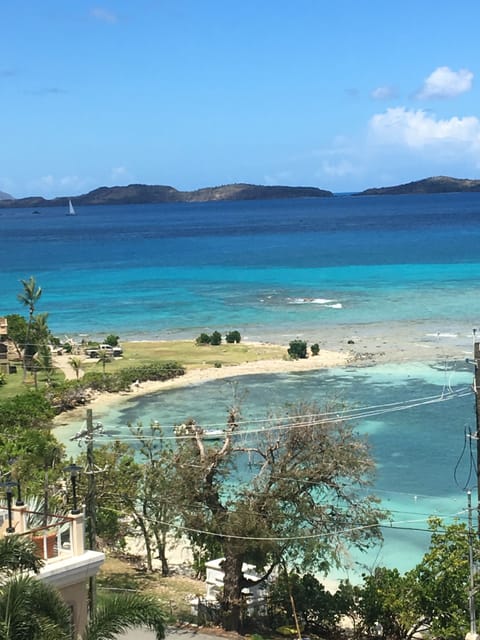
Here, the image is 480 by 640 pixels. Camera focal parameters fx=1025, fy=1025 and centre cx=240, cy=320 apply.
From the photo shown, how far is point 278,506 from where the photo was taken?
2259cm

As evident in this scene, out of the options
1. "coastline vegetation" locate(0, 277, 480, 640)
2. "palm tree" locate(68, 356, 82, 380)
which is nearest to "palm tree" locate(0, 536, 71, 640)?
"coastline vegetation" locate(0, 277, 480, 640)

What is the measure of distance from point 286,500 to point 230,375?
105 ft

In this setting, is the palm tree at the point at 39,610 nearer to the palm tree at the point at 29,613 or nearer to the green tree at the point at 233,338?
the palm tree at the point at 29,613

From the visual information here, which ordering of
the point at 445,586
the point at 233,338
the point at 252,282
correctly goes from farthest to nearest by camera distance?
the point at 252,282, the point at 233,338, the point at 445,586

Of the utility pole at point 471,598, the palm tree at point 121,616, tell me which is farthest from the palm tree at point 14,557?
the utility pole at point 471,598

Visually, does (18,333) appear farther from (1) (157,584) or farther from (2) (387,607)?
(2) (387,607)

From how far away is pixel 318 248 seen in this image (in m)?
150

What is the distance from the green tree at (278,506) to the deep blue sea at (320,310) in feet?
16.0

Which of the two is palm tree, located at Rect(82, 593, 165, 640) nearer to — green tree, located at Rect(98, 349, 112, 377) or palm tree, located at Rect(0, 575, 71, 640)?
palm tree, located at Rect(0, 575, 71, 640)

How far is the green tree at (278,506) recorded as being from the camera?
2244 cm

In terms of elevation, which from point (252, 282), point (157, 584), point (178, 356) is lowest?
point (157, 584)

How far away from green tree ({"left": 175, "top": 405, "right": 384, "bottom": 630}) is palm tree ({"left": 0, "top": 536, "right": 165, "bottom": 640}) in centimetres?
A: 897

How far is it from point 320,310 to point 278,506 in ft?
196

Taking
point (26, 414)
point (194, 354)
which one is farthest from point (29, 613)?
point (194, 354)
